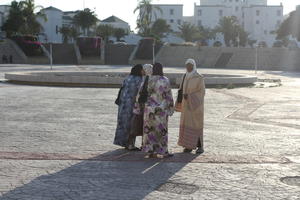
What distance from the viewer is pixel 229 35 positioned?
270 ft

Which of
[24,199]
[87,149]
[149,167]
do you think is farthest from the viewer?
[87,149]

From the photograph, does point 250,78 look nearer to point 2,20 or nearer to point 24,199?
point 24,199

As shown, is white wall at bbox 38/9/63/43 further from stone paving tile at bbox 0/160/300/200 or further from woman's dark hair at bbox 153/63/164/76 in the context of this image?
stone paving tile at bbox 0/160/300/200

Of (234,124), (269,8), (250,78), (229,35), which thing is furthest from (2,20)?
(234,124)

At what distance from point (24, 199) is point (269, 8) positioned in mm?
93278

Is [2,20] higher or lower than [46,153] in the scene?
higher

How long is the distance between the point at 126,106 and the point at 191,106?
44.3 inches

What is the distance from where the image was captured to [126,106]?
8.52 m

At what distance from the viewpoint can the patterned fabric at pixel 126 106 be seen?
8414 mm

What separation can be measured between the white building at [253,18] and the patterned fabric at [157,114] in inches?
3441

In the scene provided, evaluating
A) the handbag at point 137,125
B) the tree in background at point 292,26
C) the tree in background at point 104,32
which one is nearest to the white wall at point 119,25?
the tree in background at point 104,32

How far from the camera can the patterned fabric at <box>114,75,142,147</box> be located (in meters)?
8.41

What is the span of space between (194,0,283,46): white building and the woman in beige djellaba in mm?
86809

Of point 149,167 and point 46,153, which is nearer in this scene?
point 149,167
